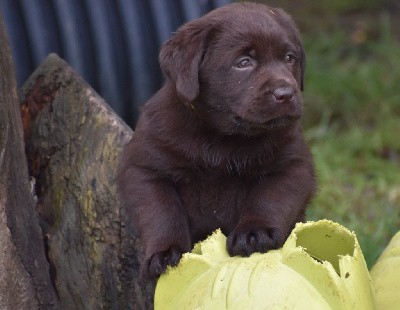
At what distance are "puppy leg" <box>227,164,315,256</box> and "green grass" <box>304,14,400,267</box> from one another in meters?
1.11

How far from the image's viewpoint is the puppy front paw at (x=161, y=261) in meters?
3.20

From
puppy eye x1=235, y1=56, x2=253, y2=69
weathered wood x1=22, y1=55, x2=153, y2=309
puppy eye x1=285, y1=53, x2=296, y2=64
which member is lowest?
weathered wood x1=22, y1=55, x2=153, y2=309

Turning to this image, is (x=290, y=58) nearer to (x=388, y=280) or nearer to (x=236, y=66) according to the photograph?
(x=236, y=66)

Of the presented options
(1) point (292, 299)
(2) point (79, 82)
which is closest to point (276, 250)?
(1) point (292, 299)

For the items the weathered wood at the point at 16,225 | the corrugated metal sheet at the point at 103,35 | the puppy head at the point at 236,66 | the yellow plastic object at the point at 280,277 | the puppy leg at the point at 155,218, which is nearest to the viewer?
the yellow plastic object at the point at 280,277

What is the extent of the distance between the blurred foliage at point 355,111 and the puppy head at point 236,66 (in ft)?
4.27

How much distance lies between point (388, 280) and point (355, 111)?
4155 mm

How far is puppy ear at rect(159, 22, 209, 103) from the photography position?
11.3 ft

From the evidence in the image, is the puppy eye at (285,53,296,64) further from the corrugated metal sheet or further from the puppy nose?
the corrugated metal sheet

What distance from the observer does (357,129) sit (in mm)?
7129

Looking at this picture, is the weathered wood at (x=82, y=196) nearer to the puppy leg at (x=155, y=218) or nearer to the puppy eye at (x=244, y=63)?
the puppy leg at (x=155, y=218)

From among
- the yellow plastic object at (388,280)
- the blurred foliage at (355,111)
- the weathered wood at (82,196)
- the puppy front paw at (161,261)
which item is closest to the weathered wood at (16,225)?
the weathered wood at (82,196)

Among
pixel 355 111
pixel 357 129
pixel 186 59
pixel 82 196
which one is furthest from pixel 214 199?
pixel 355 111

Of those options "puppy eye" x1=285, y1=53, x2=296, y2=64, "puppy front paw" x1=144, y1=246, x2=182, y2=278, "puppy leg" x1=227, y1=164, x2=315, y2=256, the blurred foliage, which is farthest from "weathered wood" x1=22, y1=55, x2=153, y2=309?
the blurred foliage
